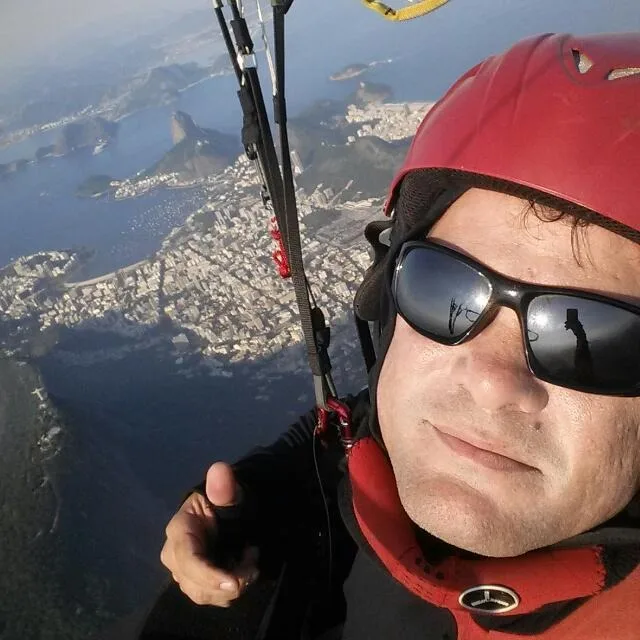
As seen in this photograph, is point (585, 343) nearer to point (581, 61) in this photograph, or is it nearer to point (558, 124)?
point (558, 124)

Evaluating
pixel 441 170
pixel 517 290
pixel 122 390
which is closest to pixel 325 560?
pixel 517 290

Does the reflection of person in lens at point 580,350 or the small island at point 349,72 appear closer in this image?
the reflection of person in lens at point 580,350

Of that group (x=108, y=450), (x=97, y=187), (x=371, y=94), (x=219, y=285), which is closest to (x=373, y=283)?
(x=108, y=450)

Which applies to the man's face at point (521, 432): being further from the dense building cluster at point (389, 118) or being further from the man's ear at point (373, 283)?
the dense building cluster at point (389, 118)

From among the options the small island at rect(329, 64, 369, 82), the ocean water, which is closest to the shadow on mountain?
the ocean water

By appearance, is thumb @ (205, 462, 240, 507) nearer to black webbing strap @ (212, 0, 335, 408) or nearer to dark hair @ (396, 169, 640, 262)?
black webbing strap @ (212, 0, 335, 408)

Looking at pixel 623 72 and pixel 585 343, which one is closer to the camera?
pixel 585 343

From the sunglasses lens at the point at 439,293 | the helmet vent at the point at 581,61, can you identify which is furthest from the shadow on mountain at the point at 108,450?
the helmet vent at the point at 581,61
